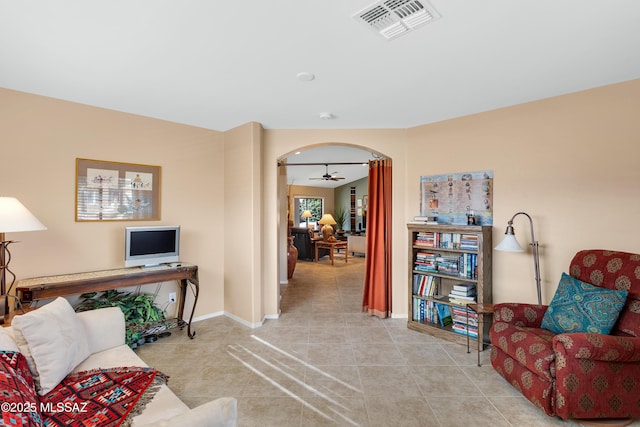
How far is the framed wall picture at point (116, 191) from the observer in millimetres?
3031

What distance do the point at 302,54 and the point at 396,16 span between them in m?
0.70

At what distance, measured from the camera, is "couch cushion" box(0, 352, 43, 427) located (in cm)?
113

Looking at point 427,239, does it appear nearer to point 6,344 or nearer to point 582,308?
point 582,308

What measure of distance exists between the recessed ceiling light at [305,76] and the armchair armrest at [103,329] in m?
2.35

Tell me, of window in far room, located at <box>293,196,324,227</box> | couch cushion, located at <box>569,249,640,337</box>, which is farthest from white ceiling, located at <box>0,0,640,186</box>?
window in far room, located at <box>293,196,324,227</box>

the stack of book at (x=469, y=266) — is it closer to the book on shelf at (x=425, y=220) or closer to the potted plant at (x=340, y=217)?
the book on shelf at (x=425, y=220)

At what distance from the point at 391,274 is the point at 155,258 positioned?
9.55 ft

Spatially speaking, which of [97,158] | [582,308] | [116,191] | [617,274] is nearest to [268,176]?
[116,191]

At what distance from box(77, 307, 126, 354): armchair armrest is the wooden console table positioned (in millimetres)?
639

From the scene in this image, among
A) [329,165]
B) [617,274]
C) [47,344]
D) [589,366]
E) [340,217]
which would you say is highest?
[329,165]

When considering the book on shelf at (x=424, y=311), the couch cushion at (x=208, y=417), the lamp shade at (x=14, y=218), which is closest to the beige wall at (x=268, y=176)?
the book on shelf at (x=424, y=311)

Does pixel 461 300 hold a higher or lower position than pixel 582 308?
lower

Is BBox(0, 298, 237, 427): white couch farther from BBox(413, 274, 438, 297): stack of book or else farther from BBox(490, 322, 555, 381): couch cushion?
BBox(413, 274, 438, 297): stack of book

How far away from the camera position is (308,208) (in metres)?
11.8
